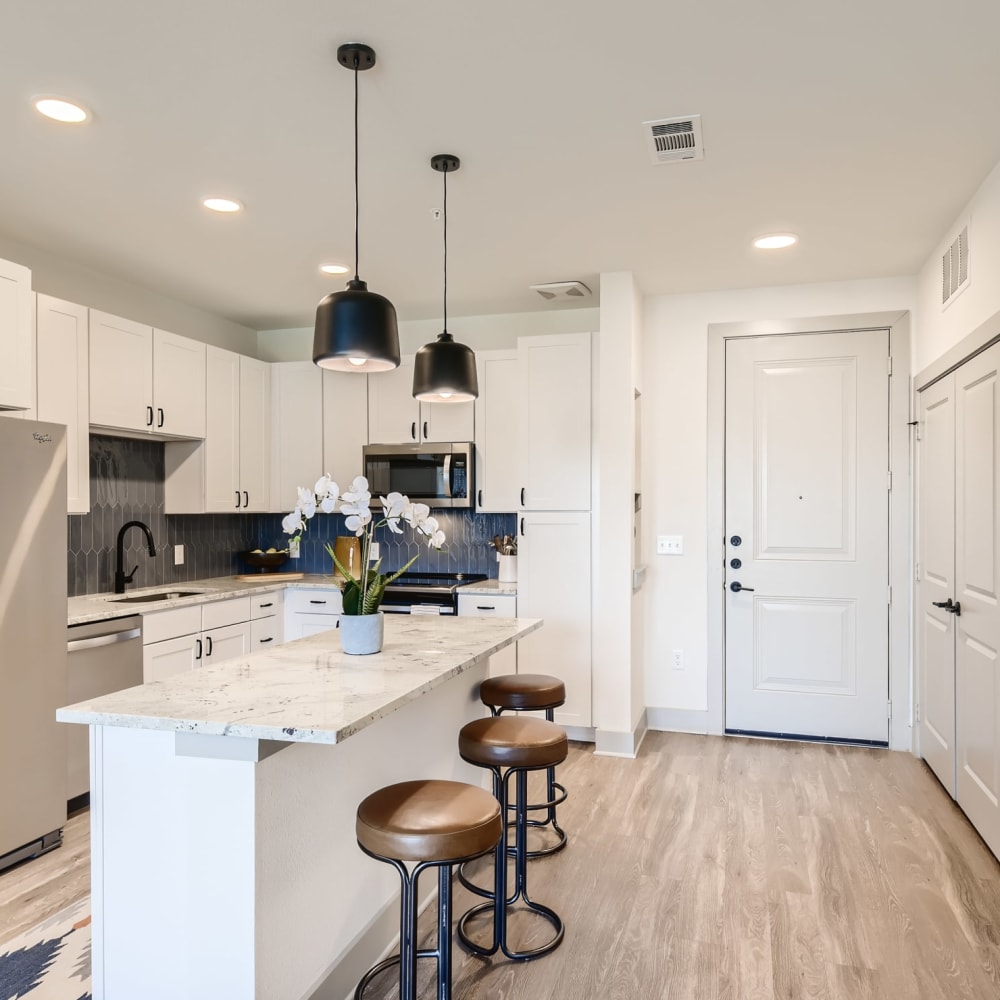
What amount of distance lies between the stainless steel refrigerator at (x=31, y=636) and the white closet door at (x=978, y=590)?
140 inches

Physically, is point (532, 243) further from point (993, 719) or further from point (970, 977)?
point (970, 977)

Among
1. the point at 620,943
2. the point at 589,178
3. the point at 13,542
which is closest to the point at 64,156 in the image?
the point at 13,542

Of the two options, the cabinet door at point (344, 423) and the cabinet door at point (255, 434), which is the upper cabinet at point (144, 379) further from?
the cabinet door at point (344, 423)

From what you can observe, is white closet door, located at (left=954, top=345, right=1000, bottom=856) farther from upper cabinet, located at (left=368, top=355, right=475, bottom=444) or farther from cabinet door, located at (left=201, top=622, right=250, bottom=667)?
cabinet door, located at (left=201, top=622, right=250, bottom=667)

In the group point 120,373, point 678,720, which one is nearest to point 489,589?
point 678,720

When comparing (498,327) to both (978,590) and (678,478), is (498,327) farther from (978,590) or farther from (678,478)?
(978,590)

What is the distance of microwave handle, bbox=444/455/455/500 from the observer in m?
4.62

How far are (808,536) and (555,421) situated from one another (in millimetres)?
1576

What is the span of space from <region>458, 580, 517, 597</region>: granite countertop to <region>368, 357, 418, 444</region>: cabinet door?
1.02 m

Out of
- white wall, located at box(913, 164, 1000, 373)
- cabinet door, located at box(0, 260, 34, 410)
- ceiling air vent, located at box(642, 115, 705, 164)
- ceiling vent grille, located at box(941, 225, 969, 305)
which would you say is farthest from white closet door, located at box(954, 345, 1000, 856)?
cabinet door, located at box(0, 260, 34, 410)

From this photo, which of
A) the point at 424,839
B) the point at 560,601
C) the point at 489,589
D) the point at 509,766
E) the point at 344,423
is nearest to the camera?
the point at 424,839

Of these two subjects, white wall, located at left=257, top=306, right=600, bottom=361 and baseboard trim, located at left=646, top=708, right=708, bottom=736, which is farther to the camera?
white wall, located at left=257, top=306, right=600, bottom=361

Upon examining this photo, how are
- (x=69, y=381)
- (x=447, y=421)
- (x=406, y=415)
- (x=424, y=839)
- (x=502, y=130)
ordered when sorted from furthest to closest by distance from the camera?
1. (x=406, y=415)
2. (x=447, y=421)
3. (x=69, y=381)
4. (x=502, y=130)
5. (x=424, y=839)

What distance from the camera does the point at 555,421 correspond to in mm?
4348
